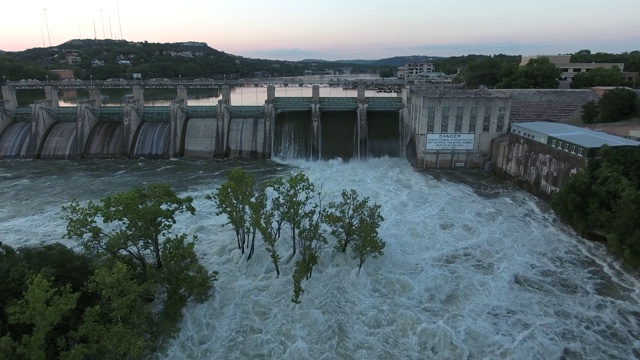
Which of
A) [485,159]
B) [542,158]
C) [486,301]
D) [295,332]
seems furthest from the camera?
[485,159]

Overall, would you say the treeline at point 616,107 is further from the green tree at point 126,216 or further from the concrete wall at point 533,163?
the green tree at point 126,216

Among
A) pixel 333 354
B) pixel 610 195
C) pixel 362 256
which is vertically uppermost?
pixel 610 195

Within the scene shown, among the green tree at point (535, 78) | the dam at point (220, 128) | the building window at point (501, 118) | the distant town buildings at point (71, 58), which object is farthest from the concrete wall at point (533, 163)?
the distant town buildings at point (71, 58)

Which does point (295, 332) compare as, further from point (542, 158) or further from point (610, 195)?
point (542, 158)

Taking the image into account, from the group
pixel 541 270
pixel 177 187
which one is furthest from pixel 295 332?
pixel 177 187

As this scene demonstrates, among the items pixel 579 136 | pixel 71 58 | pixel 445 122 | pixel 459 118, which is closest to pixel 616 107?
pixel 579 136

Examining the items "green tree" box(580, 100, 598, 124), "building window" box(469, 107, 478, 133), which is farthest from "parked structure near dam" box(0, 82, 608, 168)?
"green tree" box(580, 100, 598, 124)

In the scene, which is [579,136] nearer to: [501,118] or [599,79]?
[501,118]
